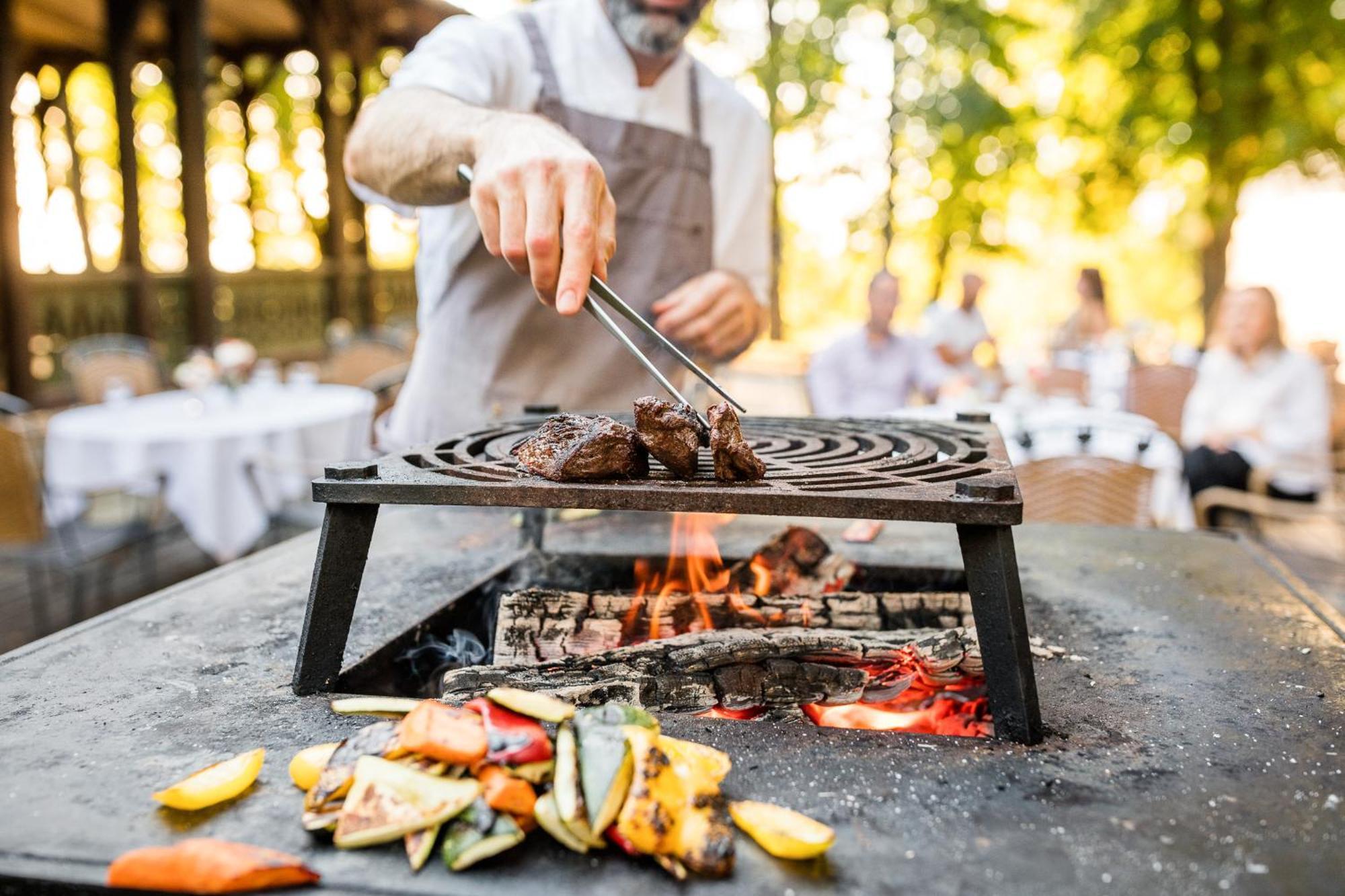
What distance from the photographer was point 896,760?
51.9 inches

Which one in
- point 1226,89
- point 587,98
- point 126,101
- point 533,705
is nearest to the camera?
point 533,705

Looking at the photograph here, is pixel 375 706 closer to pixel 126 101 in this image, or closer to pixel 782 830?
pixel 782 830

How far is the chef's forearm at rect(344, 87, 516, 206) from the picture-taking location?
5.98 ft

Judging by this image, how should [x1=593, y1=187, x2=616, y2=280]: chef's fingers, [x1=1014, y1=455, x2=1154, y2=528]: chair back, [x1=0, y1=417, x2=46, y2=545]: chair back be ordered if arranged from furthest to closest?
[x1=0, y1=417, x2=46, y2=545]: chair back, [x1=1014, y1=455, x2=1154, y2=528]: chair back, [x1=593, y1=187, x2=616, y2=280]: chef's fingers

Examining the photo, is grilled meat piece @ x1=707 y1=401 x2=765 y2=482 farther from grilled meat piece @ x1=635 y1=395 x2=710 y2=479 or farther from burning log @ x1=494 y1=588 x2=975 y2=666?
burning log @ x1=494 y1=588 x2=975 y2=666

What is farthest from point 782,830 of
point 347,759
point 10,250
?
point 10,250

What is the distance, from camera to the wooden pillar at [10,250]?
25.0 feet

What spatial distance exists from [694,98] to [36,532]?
12.2 feet

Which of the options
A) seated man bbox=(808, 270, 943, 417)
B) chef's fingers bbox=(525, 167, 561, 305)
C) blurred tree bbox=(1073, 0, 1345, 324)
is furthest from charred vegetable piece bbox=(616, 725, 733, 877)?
blurred tree bbox=(1073, 0, 1345, 324)

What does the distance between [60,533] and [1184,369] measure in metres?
6.91

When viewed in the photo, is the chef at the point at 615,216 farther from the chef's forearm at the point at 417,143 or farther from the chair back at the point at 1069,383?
the chair back at the point at 1069,383

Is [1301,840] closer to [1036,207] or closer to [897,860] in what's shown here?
[897,860]

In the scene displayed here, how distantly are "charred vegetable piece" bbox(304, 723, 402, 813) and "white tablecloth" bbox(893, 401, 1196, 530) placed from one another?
3880mm

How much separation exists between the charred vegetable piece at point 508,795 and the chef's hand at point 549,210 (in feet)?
2.18
